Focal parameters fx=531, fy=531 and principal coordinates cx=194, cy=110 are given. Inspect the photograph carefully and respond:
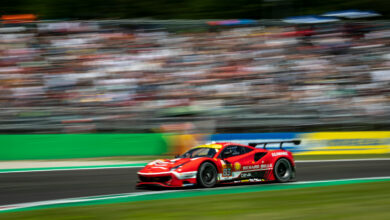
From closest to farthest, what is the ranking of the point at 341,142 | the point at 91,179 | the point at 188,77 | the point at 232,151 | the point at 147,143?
the point at 232,151
the point at 91,179
the point at 147,143
the point at 341,142
the point at 188,77

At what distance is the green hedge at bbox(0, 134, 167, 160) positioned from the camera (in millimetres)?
15062

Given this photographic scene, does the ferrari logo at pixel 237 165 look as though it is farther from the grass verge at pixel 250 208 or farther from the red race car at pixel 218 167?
the grass verge at pixel 250 208

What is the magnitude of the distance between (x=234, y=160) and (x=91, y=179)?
3186mm

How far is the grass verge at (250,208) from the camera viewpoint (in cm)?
607

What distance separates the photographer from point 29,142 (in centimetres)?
1524

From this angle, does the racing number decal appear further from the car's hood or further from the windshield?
the car's hood

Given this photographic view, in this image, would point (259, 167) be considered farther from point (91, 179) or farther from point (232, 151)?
point (91, 179)

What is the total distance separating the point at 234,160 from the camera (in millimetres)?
9320

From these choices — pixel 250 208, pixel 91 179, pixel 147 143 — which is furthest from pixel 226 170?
pixel 147 143

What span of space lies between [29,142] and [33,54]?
4.04m

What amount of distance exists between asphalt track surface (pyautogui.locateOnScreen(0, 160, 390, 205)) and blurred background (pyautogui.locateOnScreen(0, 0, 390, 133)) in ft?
12.2

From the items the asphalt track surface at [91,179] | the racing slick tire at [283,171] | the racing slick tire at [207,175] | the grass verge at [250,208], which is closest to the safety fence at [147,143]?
the asphalt track surface at [91,179]

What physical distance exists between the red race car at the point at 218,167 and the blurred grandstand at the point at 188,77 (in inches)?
257

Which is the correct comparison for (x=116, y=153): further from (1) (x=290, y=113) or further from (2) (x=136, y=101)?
(1) (x=290, y=113)
